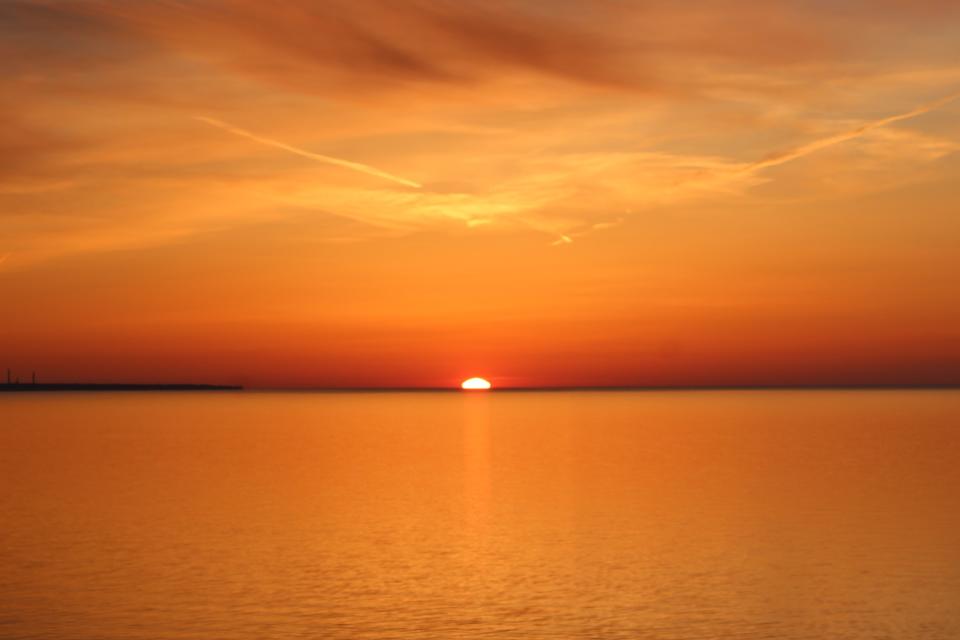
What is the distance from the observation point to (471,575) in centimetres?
3469

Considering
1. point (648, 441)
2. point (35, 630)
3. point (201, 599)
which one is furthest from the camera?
point (648, 441)

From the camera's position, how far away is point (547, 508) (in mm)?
51188

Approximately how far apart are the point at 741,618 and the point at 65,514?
31.4m

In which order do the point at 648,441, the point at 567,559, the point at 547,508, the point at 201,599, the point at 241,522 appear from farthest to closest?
the point at 648,441
the point at 547,508
the point at 241,522
the point at 567,559
the point at 201,599

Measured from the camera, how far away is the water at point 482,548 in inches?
1142

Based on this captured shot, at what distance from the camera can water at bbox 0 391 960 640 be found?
29.0 m

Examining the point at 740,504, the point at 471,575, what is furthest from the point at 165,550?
the point at 740,504

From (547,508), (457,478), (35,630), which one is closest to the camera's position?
(35,630)

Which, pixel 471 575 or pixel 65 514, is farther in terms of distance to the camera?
pixel 65 514

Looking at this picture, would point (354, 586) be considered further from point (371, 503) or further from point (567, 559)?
point (371, 503)

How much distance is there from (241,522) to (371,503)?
8045mm

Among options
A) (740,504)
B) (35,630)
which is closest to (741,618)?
(35,630)

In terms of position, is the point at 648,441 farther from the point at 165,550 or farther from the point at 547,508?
the point at 165,550

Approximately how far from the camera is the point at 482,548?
1575 inches
